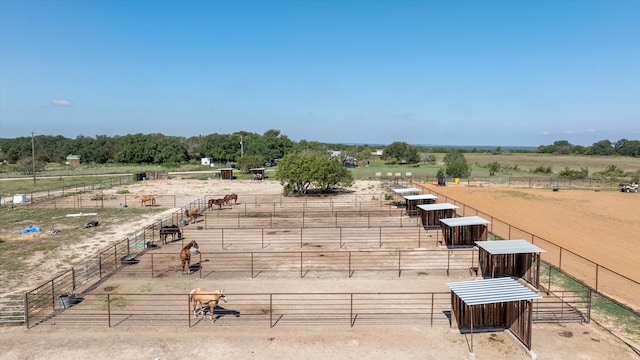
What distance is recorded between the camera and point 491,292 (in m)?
12.3

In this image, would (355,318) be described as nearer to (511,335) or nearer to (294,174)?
(511,335)

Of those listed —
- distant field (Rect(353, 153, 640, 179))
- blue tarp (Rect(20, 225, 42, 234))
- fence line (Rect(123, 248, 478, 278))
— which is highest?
distant field (Rect(353, 153, 640, 179))

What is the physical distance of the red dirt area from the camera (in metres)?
19.5

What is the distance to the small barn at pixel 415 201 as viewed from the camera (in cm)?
3178

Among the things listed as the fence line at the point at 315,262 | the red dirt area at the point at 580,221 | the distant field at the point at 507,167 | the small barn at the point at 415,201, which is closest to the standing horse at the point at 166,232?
the fence line at the point at 315,262

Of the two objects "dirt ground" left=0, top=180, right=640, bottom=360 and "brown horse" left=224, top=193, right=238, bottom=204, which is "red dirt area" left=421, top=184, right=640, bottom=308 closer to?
"dirt ground" left=0, top=180, right=640, bottom=360

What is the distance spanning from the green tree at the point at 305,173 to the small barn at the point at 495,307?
3172cm

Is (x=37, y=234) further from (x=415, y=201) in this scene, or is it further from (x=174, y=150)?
(x=174, y=150)

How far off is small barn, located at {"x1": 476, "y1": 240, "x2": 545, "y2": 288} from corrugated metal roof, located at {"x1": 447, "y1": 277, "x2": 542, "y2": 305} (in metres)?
4.33

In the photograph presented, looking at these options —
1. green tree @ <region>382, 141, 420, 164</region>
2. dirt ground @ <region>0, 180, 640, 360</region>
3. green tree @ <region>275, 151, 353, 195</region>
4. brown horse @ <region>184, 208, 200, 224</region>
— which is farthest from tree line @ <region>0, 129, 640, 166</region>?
dirt ground @ <region>0, 180, 640, 360</region>

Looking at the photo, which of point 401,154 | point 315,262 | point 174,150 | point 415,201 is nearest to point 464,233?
point 315,262

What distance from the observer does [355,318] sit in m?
13.9

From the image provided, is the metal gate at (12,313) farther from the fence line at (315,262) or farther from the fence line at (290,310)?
the fence line at (315,262)

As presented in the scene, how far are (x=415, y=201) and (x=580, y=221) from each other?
12.4m
